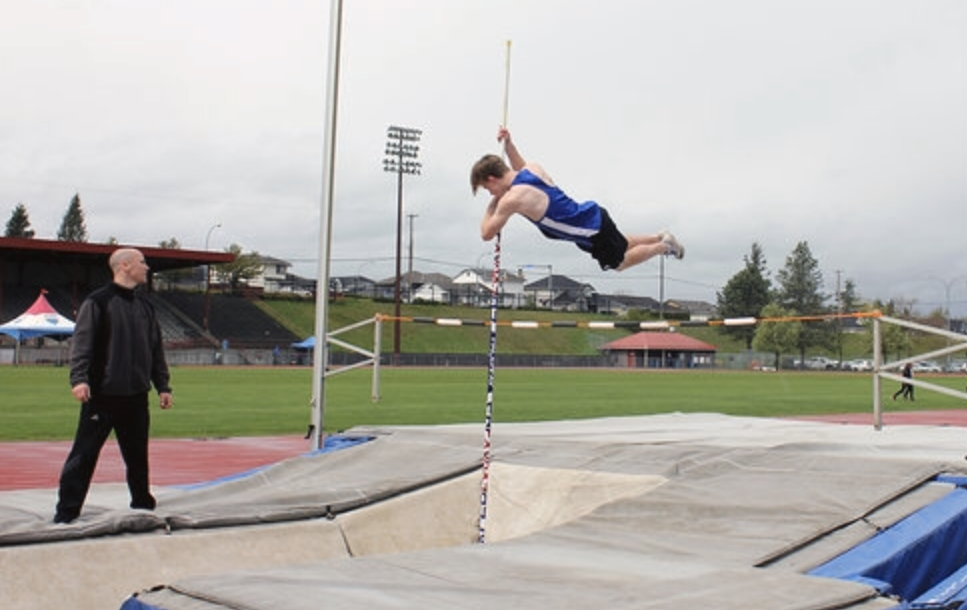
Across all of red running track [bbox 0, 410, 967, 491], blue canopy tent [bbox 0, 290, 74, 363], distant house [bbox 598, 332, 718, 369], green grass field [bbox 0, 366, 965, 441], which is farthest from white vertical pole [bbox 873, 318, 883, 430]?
distant house [bbox 598, 332, 718, 369]

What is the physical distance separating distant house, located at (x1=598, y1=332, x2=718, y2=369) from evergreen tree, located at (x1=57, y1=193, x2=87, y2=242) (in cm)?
4848

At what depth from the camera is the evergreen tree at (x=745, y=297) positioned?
76.4m

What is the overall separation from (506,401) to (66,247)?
2568cm

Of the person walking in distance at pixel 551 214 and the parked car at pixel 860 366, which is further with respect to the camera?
the parked car at pixel 860 366

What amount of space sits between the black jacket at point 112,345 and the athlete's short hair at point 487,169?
73.2 inches

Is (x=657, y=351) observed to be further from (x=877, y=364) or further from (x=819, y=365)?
(x=877, y=364)

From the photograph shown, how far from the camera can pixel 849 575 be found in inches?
142

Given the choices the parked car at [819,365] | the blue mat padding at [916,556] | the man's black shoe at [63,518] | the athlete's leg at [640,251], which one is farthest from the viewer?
the parked car at [819,365]

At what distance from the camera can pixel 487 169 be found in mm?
5266

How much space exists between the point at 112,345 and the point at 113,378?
16cm

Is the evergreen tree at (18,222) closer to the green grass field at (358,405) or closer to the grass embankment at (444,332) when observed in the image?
the grass embankment at (444,332)

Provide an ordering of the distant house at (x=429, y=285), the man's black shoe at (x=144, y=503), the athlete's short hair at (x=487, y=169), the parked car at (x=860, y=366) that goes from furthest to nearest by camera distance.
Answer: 1. the distant house at (x=429, y=285)
2. the parked car at (x=860, y=366)
3. the athlete's short hair at (x=487, y=169)
4. the man's black shoe at (x=144, y=503)

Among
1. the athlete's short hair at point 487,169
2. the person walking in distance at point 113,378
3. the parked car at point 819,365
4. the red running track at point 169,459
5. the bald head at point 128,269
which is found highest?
the athlete's short hair at point 487,169

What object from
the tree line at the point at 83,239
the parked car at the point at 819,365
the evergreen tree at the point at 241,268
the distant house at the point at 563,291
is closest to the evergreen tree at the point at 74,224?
the tree line at the point at 83,239
